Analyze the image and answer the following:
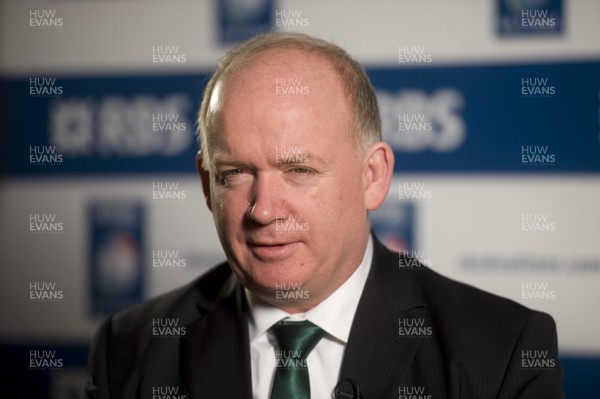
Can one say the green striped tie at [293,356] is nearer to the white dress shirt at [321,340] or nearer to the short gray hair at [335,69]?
the white dress shirt at [321,340]

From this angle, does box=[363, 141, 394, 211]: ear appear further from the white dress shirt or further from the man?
the white dress shirt

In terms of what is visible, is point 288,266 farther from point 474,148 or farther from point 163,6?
point 163,6

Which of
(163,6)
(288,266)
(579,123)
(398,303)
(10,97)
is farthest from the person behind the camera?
(10,97)

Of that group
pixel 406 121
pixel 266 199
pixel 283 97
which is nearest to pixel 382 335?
pixel 266 199

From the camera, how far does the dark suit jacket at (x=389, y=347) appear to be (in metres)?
1.89

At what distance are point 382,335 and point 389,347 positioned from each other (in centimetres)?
4

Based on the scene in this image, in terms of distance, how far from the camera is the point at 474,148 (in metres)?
3.19

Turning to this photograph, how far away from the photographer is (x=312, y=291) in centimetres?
194

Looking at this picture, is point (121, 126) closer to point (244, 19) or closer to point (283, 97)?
point (244, 19)

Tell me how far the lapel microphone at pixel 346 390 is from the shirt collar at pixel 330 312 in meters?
0.12

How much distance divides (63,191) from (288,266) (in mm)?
2217

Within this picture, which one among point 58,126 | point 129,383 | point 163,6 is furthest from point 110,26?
point 129,383

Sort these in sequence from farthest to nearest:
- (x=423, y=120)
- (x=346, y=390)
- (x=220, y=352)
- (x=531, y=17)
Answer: (x=423, y=120)
(x=531, y=17)
(x=220, y=352)
(x=346, y=390)

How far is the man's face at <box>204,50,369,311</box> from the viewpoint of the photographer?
70.7 inches
